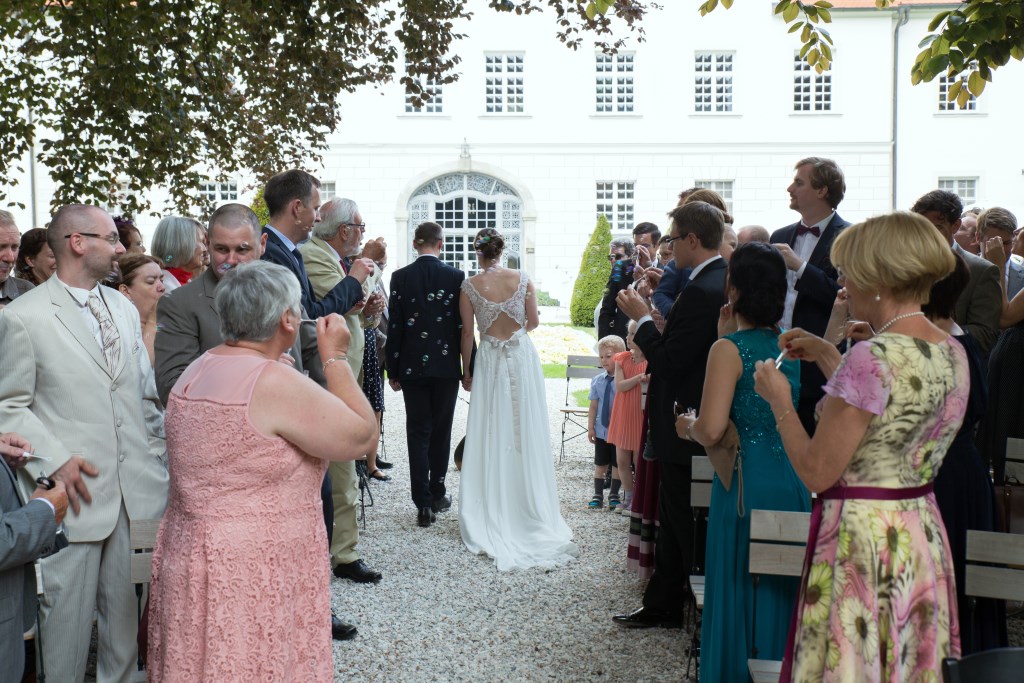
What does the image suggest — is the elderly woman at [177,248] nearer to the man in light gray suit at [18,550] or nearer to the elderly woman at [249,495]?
the man in light gray suit at [18,550]

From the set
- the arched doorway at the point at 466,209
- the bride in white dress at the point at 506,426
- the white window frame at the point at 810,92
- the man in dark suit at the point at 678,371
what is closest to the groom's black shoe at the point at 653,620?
the man in dark suit at the point at 678,371

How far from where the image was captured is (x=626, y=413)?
747cm

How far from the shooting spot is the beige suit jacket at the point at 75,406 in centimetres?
356

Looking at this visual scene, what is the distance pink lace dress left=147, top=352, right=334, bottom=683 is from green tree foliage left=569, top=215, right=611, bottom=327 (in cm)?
2372

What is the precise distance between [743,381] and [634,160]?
3042cm

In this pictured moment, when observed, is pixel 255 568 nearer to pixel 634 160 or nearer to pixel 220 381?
pixel 220 381

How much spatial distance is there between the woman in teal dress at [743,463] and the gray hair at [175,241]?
332cm

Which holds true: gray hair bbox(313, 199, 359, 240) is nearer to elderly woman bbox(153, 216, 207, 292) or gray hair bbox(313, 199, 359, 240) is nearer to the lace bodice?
elderly woman bbox(153, 216, 207, 292)

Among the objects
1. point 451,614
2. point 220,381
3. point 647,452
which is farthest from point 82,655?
point 647,452

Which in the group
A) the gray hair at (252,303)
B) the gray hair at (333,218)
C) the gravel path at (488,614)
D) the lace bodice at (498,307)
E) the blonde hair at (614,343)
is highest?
the gray hair at (333,218)

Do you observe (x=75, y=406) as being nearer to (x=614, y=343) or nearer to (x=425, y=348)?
(x=425, y=348)

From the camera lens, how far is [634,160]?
33156 mm

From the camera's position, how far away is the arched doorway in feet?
109

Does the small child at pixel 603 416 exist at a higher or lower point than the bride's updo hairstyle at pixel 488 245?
lower
